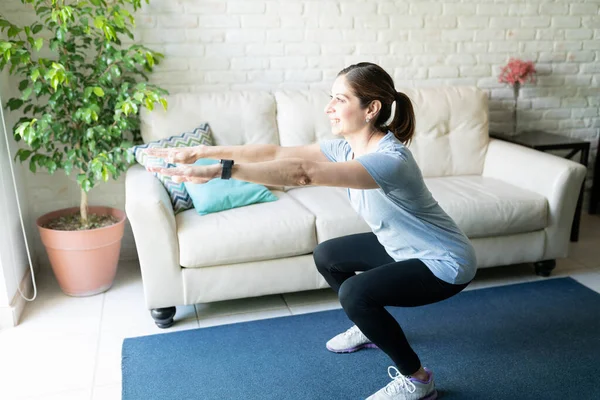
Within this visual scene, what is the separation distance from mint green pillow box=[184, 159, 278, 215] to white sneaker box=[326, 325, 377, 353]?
2.52 ft

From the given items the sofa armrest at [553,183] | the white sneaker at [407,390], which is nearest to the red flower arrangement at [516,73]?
the sofa armrest at [553,183]

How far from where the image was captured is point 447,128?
3428 millimetres

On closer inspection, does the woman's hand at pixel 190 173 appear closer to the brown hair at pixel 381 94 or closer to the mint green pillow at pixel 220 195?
the brown hair at pixel 381 94

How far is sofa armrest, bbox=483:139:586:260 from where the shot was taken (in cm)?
295

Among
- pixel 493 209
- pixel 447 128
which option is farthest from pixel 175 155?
pixel 447 128

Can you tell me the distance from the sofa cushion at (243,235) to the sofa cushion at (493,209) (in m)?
0.70

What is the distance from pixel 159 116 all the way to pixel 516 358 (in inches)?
76.7

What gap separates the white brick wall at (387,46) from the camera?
3.24 metres

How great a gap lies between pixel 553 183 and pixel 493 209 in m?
0.36

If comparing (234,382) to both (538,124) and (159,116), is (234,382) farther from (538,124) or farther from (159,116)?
(538,124)

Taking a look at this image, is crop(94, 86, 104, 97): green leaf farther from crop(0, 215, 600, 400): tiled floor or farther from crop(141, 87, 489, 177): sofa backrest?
crop(0, 215, 600, 400): tiled floor

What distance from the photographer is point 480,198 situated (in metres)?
2.90

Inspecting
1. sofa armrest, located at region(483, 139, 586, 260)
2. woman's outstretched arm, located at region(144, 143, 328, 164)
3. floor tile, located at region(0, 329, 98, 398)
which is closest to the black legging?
woman's outstretched arm, located at region(144, 143, 328, 164)

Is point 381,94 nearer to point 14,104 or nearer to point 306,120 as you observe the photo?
point 306,120
